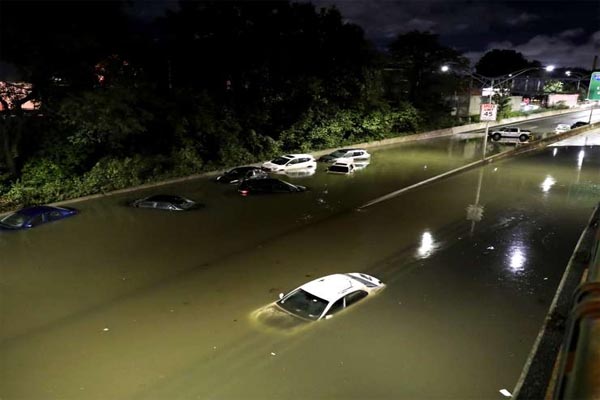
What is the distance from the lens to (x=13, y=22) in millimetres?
18531

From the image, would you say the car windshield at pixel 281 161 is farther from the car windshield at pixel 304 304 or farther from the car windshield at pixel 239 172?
the car windshield at pixel 304 304

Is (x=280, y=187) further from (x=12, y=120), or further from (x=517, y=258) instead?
(x=12, y=120)

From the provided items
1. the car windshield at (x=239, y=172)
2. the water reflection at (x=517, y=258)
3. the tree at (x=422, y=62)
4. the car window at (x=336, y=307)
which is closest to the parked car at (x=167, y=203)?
the car windshield at (x=239, y=172)

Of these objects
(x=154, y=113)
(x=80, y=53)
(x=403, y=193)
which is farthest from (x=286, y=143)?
(x=80, y=53)

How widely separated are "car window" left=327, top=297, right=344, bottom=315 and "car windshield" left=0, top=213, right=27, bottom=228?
42.0 ft

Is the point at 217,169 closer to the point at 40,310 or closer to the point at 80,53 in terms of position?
the point at 80,53

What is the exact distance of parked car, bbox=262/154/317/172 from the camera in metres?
29.2

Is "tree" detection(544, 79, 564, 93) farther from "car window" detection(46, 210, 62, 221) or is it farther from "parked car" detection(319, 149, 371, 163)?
"car window" detection(46, 210, 62, 221)

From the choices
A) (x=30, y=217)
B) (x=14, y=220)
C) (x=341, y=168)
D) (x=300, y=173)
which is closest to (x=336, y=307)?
(x=30, y=217)

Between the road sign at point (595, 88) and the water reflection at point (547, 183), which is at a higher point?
the road sign at point (595, 88)

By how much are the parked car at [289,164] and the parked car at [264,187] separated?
5623 millimetres

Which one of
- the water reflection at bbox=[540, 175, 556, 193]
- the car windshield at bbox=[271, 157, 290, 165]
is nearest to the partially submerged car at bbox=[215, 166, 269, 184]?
the car windshield at bbox=[271, 157, 290, 165]

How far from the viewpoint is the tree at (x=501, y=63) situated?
390 feet

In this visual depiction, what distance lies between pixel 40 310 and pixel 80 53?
1418cm
